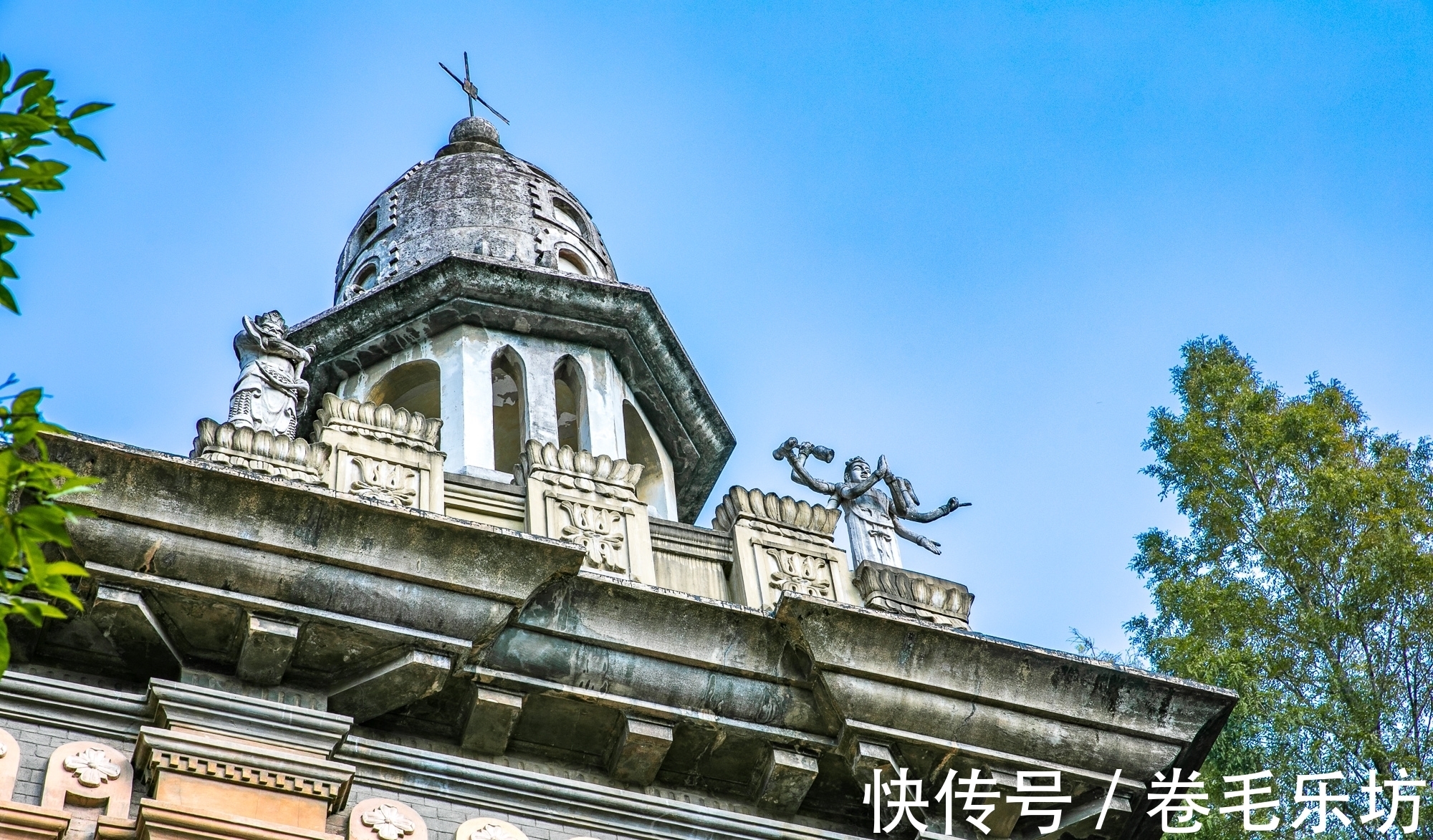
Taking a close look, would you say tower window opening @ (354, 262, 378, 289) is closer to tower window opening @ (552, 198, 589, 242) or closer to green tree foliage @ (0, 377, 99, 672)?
tower window opening @ (552, 198, 589, 242)

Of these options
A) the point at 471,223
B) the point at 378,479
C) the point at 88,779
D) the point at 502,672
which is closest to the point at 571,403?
the point at 471,223

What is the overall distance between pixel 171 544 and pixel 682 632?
3033mm

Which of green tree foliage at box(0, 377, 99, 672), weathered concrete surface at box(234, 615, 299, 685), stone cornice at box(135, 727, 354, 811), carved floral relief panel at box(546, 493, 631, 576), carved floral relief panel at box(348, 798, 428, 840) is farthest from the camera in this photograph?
carved floral relief panel at box(546, 493, 631, 576)

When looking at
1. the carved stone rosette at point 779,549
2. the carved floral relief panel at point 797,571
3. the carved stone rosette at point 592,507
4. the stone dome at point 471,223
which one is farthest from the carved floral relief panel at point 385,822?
the stone dome at point 471,223

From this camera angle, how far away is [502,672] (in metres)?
10.7

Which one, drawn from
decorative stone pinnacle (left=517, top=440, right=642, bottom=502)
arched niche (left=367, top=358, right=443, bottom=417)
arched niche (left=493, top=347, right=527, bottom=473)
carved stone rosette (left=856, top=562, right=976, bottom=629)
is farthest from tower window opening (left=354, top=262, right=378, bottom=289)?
carved stone rosette (left=856, top=562, right=976, bottom=629)

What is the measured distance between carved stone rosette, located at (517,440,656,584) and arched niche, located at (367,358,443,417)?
5.07m

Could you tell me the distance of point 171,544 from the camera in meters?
10.1

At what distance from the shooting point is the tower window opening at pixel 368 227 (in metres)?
21.2

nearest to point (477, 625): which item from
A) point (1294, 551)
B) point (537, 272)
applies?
point (537, 272)

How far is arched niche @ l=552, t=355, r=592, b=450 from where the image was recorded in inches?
680

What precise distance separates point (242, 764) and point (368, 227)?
12289 millimetres

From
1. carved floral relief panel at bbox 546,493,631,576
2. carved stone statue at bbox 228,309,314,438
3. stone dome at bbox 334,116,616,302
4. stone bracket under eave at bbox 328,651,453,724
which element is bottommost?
stone bracket under eave at bbox 328,651,453,724

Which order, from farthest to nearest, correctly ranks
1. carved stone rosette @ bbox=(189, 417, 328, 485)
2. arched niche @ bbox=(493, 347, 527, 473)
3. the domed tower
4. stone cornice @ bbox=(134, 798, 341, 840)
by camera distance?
→ arched niche @ bbox=(493, 347, 527, 473) < the domed tower < carved stone rosette @ bbox=(189, 417, 328, 485) < stone cornice @ bbox=(134, 798, 341, 840)
